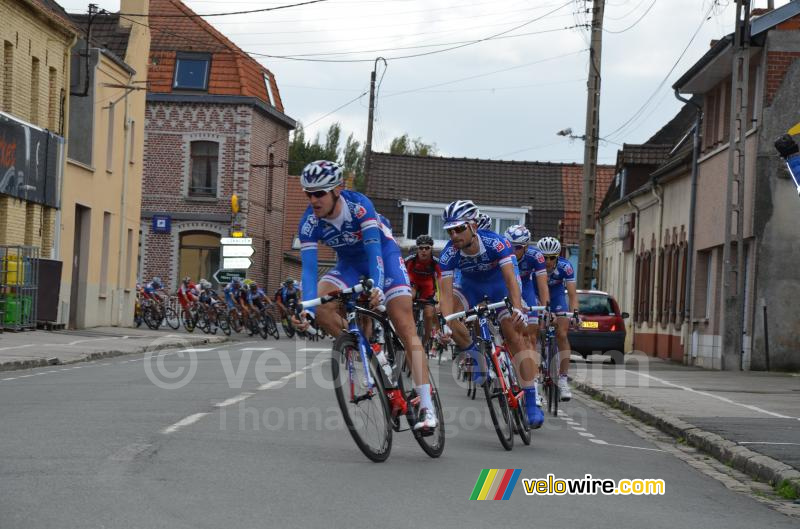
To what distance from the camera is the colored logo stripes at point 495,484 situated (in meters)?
8.30

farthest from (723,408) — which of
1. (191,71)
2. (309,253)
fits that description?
(191,71)

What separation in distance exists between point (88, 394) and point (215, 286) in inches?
1761

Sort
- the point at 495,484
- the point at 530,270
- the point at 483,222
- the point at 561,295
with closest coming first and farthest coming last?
the point at 495,484
the point at 483,222
the point at 530,270
the point at 561,295

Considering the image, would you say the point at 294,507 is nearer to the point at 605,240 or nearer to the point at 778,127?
the point at 778,127

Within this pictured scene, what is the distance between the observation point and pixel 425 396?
32.1ft

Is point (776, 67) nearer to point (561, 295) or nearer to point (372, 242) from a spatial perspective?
point (561, 295)

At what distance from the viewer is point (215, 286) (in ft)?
195

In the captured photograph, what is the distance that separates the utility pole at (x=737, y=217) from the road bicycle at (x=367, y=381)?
2014 centimetres

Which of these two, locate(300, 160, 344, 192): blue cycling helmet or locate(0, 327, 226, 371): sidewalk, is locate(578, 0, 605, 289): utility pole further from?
locate(300, 160, 344, 192): blue cycling helmet

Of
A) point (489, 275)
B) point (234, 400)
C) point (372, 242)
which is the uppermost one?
point (372, 242)

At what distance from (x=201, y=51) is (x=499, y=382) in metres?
51.4

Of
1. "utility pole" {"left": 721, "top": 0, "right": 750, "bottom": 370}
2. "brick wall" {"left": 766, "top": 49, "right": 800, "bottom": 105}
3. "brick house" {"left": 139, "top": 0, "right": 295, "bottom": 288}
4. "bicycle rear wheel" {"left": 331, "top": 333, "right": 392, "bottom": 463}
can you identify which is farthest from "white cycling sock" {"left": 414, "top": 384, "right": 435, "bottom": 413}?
"brick house" {"left": 139, "top": 0, "right": 295, "bottom": 288}

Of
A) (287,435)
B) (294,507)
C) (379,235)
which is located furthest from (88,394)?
(294,507)

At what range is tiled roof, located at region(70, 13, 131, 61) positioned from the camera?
150ft
